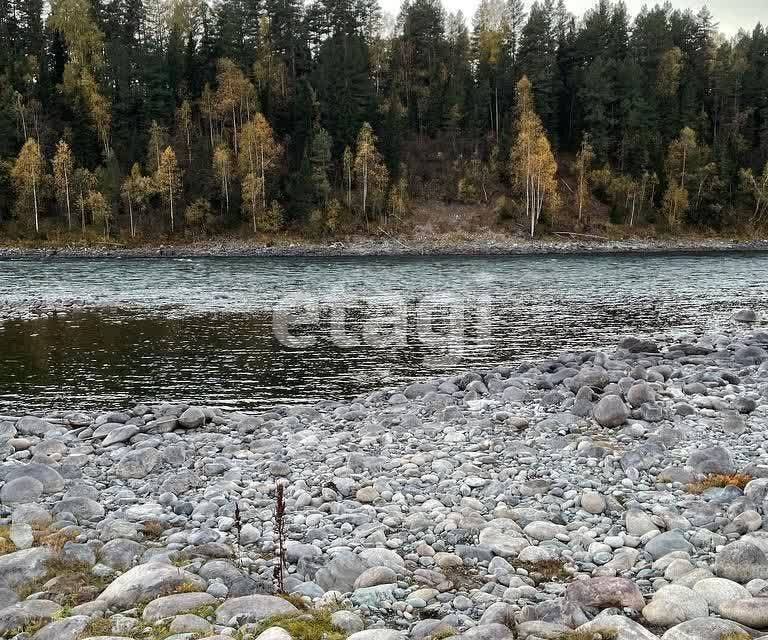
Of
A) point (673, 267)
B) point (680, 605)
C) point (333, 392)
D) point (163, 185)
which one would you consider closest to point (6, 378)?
point (333, 392)

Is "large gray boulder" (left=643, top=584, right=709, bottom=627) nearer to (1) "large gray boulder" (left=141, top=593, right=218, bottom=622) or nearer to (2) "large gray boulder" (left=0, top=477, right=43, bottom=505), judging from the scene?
(1) "large gray boulder" (left=141, top=593, right=218, bottom=622)

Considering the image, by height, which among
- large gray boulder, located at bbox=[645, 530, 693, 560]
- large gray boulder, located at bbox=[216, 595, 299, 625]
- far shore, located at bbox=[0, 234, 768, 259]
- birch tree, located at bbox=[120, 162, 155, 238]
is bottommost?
large gray boulder, located at bbox=[216, 595, 299, 625]

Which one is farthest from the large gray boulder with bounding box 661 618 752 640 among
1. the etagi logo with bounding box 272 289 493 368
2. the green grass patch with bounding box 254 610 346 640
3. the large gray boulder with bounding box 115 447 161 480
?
the etagi logo with bounding box 272 289 493 368

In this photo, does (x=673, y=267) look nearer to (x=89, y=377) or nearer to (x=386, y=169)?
(x=386, y=169)

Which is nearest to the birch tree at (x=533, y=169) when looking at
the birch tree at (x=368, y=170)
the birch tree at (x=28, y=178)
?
the birch tree at (x=368, y=170)

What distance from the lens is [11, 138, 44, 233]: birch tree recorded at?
73.9 metres

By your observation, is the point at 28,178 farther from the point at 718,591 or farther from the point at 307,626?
the point at 718,591

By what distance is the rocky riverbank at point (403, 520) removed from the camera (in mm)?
5273

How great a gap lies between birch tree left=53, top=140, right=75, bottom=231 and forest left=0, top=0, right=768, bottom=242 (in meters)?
0.25

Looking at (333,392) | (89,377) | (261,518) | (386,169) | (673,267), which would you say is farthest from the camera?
(386,169)

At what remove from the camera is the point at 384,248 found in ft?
232

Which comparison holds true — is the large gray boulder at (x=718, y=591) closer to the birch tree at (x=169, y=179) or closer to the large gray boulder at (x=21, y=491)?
the large gray boulder at (x=21, y=491)

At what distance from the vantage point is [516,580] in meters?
5.95

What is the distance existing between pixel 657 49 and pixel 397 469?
378 feet
